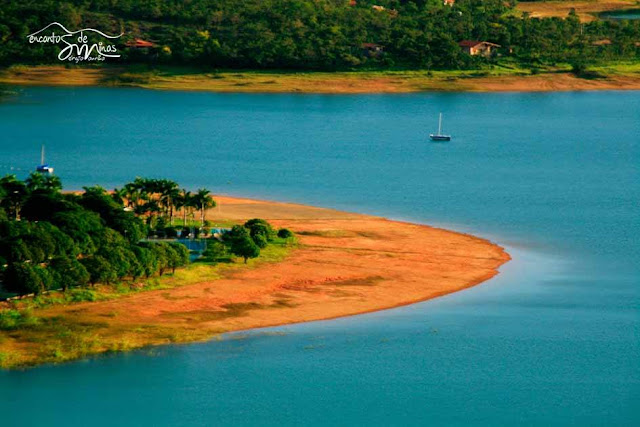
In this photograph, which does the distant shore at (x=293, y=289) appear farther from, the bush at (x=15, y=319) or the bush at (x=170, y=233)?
the bush at (x=170, y=233)

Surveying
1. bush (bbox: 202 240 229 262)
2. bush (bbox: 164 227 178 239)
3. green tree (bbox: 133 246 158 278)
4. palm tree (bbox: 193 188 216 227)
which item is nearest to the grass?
green tree (bbox: 133 246 158 278)

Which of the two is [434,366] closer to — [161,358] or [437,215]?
[161,358]

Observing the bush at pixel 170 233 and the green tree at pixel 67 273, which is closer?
the green tree at pixel 67 273

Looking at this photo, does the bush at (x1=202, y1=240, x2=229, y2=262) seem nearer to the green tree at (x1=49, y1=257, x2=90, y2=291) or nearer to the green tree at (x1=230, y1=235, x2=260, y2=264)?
the green tree at (x1=230, y1=235, x2=260, y2=264)

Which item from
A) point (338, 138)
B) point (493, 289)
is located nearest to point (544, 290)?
point (493, 289)

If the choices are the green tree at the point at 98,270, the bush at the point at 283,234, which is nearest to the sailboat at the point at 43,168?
the bush at the point at 283,234
